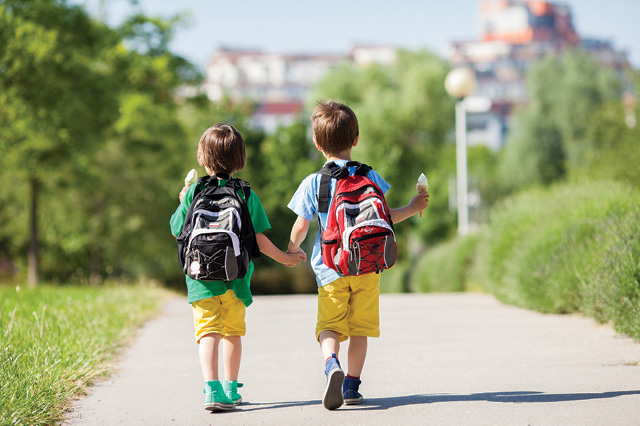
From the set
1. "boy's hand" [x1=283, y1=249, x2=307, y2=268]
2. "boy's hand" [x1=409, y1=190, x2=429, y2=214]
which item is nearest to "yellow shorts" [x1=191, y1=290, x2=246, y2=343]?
"boy's hand" [x1=283, y1=249, x2=307, y2=268]

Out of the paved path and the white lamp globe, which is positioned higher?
the white lamp globe

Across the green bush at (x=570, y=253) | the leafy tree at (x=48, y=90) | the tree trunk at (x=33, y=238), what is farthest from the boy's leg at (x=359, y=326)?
the tree trunk at (x=33, y=238)

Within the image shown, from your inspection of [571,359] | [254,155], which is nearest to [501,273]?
[571,359]

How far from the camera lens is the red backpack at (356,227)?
182 inches

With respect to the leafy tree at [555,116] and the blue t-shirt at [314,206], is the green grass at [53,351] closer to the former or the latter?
the blue t-shirt at [314,206]

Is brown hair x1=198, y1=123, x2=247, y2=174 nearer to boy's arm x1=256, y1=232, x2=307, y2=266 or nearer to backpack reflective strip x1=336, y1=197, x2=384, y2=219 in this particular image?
boy's arm x1=256, y1=232, x2=307, y2=266

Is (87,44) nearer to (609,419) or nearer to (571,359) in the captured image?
(571,359)

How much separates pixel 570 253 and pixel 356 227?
17.3 ft

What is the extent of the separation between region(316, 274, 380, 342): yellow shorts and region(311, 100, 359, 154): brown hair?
733 mm

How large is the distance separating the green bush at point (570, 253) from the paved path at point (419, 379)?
291 millimetres

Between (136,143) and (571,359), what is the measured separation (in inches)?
895

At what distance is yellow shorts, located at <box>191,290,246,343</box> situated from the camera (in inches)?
187

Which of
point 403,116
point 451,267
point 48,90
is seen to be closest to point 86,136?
point 48,90

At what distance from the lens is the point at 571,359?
20.8ft
